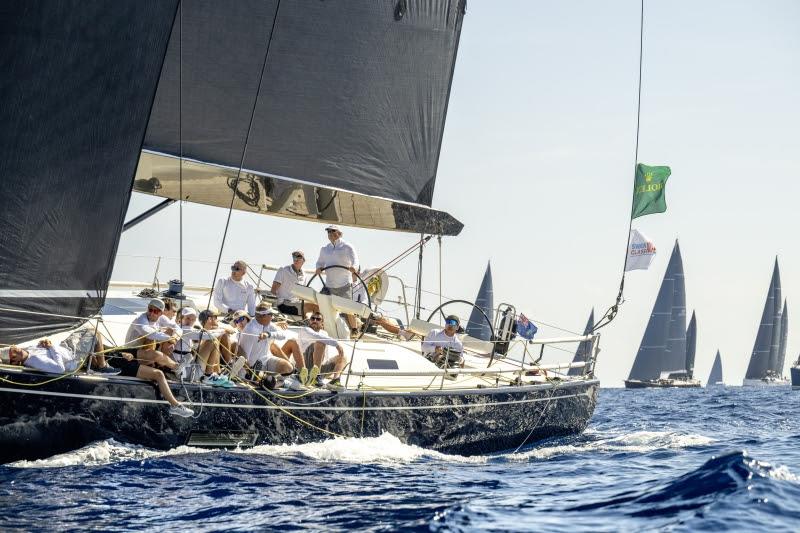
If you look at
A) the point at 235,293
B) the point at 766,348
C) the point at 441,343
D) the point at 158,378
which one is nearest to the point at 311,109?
the point at 235,293

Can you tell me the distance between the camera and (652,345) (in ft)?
209

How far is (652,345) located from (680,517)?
5842 centimetres

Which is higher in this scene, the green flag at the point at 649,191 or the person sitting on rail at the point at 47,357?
the green flag at the point at 649,191

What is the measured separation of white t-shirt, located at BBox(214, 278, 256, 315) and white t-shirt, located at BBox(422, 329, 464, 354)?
2.31m

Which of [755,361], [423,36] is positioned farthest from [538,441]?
[755,361]

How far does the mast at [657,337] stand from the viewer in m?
62.1

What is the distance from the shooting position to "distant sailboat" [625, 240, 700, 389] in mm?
62031

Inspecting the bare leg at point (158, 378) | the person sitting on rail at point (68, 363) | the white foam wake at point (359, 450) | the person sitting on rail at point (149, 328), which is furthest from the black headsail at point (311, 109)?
the white foam wake at point (359, 450)

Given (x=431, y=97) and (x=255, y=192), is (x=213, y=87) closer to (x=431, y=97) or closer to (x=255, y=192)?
(x=255, y=192)

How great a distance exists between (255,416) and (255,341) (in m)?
0.92

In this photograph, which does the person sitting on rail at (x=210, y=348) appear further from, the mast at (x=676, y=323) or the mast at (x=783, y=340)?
the mast at (x=783, y=340)

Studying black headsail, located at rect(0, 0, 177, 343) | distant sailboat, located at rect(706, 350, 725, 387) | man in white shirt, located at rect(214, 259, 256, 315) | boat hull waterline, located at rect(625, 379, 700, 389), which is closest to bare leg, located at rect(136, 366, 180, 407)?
black headsail, located at rect(0, 0, 177, 343)

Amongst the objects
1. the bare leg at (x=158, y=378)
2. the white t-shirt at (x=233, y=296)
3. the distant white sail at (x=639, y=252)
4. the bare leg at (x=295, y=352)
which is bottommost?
the bare leg at (x=158, y=378)

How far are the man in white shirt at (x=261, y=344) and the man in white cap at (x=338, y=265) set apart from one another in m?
2.36
